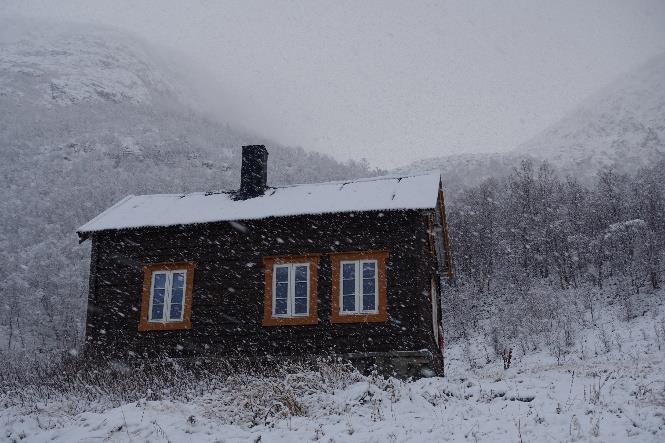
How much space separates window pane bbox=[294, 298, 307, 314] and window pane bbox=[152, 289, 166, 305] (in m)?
3.80

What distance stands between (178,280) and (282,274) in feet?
9.75

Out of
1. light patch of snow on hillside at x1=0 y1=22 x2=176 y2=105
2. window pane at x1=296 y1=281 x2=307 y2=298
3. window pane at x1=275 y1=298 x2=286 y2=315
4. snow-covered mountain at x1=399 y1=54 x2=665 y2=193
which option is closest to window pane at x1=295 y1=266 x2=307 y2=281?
window pane at x1=296 y1=281 x2=307 y2=298

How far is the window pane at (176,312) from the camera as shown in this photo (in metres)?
17.4

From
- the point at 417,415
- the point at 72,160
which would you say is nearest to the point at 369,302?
the point at 417,415

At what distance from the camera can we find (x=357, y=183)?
739 inches

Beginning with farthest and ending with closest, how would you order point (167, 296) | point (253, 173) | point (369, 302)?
point (253, 173), point (167, 296), point (369, 302)

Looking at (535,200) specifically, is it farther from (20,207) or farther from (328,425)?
(20,207)

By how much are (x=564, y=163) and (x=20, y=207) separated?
75.1 metres

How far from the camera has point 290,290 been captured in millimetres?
16844

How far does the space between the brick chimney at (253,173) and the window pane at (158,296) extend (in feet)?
11.4

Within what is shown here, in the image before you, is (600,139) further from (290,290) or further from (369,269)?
(290,290)

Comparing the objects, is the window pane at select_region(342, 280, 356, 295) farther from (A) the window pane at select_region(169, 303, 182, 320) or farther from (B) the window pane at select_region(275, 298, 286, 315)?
(A) the window pane at select_region(169, 303, 182, 320)

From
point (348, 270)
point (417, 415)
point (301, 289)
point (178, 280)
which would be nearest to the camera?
point (417, 415)

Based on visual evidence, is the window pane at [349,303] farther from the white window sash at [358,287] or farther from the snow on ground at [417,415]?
the snow on ground at [417,415]
